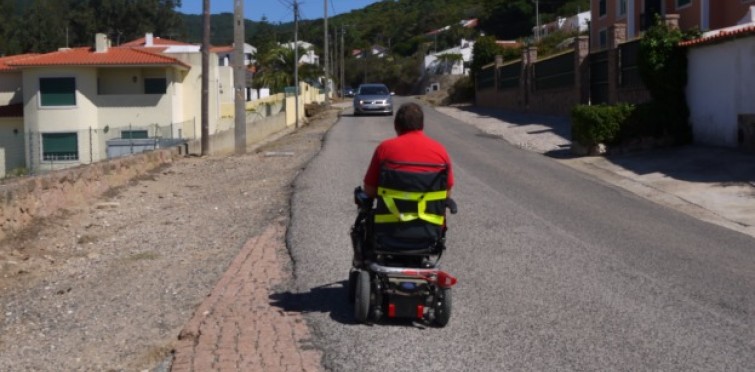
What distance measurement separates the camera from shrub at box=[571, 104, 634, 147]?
2178 centimetres

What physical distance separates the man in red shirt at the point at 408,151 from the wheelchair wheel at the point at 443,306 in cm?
75

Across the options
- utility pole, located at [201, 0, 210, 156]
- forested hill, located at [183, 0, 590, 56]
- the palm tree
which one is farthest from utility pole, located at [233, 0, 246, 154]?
forested hill, located at [183, 0, 590, 56]

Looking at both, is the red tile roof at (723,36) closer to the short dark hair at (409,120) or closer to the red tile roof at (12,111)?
the short dark hair at (409,120)

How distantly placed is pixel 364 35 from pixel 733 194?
462ft

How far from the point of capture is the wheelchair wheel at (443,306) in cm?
701

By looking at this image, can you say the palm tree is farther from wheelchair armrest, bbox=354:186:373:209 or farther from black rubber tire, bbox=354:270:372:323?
black rubber tire, bbox=354:270:372:323

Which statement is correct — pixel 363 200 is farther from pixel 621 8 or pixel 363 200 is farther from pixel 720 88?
pixel 621 8

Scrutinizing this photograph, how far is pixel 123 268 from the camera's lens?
1095cm

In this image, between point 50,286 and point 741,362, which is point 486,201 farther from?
point 741,362

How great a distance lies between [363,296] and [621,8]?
134 feet

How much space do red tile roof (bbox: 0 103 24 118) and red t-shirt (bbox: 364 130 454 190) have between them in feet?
138

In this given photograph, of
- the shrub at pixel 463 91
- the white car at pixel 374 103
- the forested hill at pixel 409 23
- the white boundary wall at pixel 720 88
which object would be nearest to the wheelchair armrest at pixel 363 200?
the white boundary wall at pixel 720 88

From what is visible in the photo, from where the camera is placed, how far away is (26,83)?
44.5 metres

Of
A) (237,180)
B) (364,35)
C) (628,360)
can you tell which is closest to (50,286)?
(628,360)
